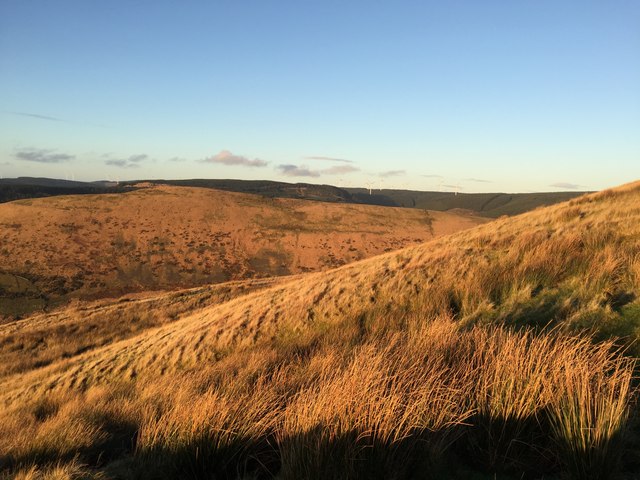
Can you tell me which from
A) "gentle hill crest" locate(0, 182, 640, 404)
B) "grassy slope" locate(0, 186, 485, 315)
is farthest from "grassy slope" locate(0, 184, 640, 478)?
"grassy slope" locate(0, 186, 485, 315)

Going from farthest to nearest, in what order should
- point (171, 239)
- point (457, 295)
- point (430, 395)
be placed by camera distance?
point (171, 239)
point (457, 295)
point (430, 395)

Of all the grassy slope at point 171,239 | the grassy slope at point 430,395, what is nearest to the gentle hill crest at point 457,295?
the grassy slope at point 430,395

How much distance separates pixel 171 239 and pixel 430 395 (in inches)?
2198

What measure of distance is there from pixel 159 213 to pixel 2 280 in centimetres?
2895

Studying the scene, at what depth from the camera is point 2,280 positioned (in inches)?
1484

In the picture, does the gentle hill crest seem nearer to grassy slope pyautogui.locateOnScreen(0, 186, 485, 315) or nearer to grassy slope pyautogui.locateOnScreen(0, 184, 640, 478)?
grassy slope pyautogui.locateOnScreen(0, 184, 640, 478)

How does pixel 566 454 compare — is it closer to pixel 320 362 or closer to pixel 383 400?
pixel 383 400

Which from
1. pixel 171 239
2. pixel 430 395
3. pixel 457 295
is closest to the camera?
pixel 430 395

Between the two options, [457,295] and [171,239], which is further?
[171,239]

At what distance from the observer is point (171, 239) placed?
55.4 m

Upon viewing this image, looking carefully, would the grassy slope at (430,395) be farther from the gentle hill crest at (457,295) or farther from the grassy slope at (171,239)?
the grassy slope at (171,239)

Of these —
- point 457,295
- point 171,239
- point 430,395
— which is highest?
point 430,395

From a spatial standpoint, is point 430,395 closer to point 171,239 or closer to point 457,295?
point 457,295

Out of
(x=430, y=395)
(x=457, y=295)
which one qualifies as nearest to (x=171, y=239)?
(x=457, y=295)
